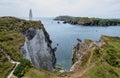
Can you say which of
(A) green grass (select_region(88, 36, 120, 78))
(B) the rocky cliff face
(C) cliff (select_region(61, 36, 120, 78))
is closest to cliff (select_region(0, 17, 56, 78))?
(B) the rocky cliff face

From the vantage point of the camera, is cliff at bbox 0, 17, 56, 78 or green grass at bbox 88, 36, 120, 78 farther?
cliff at bbox 0, 17, 56, 78

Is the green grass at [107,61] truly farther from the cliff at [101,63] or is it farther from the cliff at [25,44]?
the cliff at [25,44]

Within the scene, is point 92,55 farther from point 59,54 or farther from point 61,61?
point 59,54

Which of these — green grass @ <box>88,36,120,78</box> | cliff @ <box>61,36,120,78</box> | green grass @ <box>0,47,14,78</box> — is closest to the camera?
green grass @ <box>0,47,14,78</box>

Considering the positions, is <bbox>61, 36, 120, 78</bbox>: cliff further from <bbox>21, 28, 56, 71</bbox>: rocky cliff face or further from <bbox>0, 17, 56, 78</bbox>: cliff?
<bbox>21, 28, 56, 71</bbox>: rocky cliff face

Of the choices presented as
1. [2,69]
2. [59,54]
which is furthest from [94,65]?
[59,54]

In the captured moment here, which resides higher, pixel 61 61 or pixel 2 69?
pixel 2 69

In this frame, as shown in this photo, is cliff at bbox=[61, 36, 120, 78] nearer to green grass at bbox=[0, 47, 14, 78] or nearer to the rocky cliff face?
green grass at bbox=[0, 47, 14, 78]

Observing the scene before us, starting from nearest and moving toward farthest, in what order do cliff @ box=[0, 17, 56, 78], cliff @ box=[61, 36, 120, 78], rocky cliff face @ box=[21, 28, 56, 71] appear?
cliff @ box=[61, 36, 120, 78]
cliff @ box=[0, 17, 56, 78]
rocky cliff face @ box=[21, 28, 56, 71]

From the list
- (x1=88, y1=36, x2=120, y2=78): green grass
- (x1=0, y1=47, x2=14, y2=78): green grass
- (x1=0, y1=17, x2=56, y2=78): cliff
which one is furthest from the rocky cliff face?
(x1=88, y1=36, x2=120, y2=78): green grass

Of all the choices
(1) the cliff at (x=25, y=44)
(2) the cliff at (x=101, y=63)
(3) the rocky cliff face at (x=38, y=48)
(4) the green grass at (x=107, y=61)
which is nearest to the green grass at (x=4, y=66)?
(1) the cliff at (x=25, y=44)

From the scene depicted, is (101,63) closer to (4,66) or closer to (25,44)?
(4,66)
